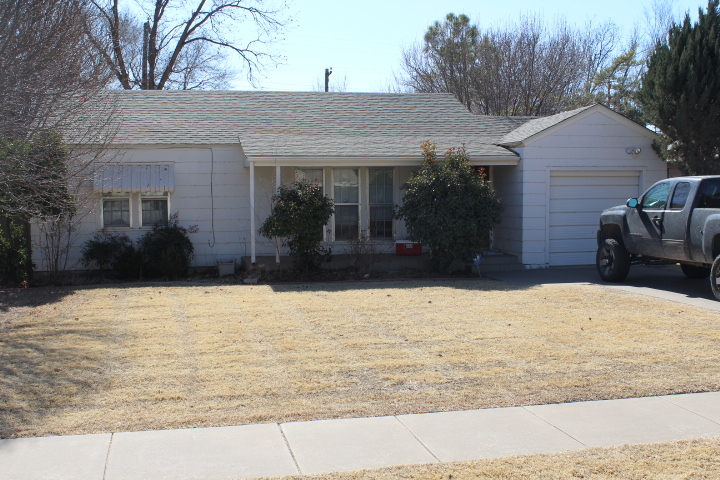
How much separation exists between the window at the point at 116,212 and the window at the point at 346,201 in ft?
15.5

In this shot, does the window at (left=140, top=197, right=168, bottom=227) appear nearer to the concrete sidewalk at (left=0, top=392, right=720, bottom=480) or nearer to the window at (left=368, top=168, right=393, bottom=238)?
the window at (left=368, top=168, right=393, bottom=238)

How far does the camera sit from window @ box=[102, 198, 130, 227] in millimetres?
→ 15203

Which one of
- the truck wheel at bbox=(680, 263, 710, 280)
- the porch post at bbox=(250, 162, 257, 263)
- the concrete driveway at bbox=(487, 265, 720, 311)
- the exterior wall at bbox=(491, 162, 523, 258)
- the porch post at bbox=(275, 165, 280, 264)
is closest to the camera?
the concrete driveway at bbox=(487, 265, 720, 311)

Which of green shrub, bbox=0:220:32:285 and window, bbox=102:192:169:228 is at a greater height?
window, bbox=102:192:169:228

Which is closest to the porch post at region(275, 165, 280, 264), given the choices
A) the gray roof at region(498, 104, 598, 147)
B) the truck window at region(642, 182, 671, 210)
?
the gray roof at region(498, 104, 598, 147)

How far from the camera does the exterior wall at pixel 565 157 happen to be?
1523 cm

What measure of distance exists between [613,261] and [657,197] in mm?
1563

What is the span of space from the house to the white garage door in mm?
23

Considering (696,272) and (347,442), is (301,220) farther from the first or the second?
(347,442)

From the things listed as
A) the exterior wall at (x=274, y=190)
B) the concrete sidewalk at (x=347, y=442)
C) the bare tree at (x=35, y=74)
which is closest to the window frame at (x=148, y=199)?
the exterior wall at (x=274, y=190)

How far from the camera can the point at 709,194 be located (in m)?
11.0

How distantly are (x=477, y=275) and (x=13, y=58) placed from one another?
9.80 meters

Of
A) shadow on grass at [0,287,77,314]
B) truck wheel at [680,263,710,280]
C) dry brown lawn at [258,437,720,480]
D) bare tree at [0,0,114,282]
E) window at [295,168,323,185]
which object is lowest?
dry brown lawn at [258,437,720,480]

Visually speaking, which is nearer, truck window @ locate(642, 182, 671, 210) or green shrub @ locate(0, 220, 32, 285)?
truck window @ locate(642, 182, 671, 210)
